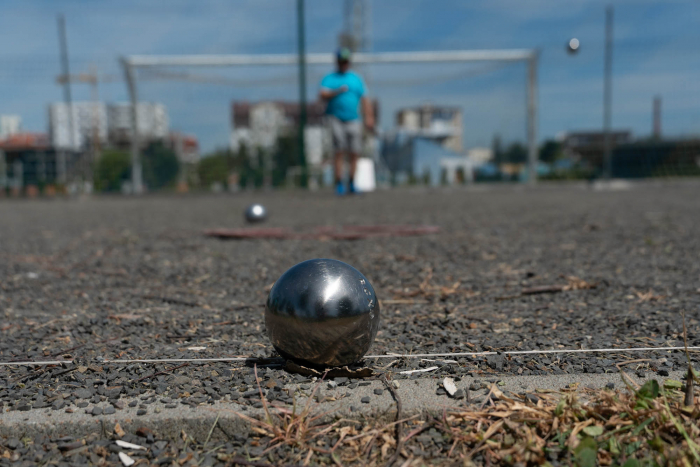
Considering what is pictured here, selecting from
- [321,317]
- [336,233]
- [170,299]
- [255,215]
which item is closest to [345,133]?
[255,215]

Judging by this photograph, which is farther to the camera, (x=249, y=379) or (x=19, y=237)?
(x=19, y=237)

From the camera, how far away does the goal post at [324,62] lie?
724 inches

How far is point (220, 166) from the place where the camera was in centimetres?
1934

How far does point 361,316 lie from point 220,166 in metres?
17.8

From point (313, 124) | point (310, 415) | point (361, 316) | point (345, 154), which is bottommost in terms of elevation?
point (310, 415)

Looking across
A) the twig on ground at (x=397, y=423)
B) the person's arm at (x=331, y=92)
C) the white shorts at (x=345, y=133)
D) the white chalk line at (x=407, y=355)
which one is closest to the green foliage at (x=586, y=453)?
the twig on ground at (x=397, y=423)

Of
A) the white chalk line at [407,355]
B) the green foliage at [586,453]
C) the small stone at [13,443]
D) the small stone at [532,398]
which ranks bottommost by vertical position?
the small stone at [13,443]

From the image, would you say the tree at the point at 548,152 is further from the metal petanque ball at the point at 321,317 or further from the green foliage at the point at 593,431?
the green foliage at the point at 593,431

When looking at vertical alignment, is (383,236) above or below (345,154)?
below

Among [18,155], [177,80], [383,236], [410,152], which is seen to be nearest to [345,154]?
[383,236]

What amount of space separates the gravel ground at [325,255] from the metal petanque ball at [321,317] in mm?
102

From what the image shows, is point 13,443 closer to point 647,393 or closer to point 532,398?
point 532,398

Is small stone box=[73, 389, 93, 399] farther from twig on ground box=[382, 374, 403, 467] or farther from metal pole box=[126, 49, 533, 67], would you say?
metal pole box=[126, 49, 533, 67]

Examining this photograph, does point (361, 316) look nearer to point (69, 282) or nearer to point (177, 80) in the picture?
point (69, 282)
